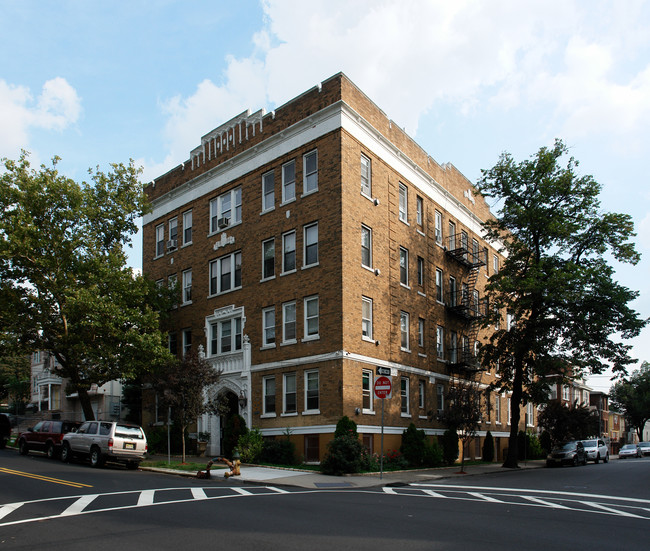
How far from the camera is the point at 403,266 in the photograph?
30766 mm

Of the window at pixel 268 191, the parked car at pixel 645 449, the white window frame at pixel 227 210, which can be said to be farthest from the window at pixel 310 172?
the parked car at pixel 645 449

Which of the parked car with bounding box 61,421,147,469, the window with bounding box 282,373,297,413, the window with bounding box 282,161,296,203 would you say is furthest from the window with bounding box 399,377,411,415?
the parked car with bounding box 61,421,147,469

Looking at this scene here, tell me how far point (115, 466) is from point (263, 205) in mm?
13122

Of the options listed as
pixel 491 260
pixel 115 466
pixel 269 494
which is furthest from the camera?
pixel 491 260

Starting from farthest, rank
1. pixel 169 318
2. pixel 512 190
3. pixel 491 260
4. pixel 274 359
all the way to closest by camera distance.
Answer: pixel 491 260 < pixel 169 318 < pixel 512 190 < pixel 274 359

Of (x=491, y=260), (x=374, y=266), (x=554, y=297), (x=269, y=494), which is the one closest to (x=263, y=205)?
(x=374, y=266)

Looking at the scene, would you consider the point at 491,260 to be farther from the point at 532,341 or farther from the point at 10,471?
the point at 10,471

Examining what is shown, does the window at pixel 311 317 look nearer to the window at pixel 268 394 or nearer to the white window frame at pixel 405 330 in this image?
the window at pixel 268 394

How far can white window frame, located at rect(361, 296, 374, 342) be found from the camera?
26734 mm

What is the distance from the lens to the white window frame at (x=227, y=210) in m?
31.4

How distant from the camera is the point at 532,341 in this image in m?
30.4

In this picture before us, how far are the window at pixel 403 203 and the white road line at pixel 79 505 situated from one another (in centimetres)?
2059

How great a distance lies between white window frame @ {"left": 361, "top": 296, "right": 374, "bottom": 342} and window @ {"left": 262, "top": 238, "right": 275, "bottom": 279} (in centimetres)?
454

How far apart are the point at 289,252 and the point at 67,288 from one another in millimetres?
10124
